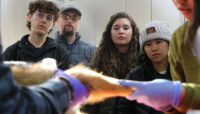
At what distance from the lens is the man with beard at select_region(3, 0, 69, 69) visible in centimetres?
142

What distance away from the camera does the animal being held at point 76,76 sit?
456mm

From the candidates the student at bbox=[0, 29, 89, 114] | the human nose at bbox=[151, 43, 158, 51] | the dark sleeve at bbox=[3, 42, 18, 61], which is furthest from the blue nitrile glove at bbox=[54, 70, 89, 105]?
the dark sleeve at bbox=[3, 42, 18, 61]

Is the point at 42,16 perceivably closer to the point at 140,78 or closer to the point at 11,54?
the point at 11,54

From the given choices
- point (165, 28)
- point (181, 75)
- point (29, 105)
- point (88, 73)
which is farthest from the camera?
point (165, 28)

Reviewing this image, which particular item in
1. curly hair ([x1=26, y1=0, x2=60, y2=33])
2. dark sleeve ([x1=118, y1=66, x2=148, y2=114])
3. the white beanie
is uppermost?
curly hair ([x1=26, y1=0, x2=60, y2=33])

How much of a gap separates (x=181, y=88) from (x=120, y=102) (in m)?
0.58

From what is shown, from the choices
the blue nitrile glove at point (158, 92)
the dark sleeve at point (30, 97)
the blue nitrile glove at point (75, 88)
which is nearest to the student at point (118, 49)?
the blue nitrile glove at point (158, 92)

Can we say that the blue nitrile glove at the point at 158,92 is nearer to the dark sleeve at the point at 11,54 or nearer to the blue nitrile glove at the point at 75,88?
the blue nitrile glove at the point at 75,88

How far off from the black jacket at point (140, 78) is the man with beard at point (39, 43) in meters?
0.43

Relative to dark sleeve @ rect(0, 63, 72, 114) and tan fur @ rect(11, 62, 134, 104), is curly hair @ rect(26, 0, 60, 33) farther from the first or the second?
dark sleeve @ rect(0, 63, 72, 114)

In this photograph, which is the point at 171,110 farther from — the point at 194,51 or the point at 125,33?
the point at 125,33

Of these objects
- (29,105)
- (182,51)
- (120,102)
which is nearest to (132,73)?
(120,102)

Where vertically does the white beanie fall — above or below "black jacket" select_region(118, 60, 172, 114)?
above

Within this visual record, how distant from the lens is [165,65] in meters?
1.26
